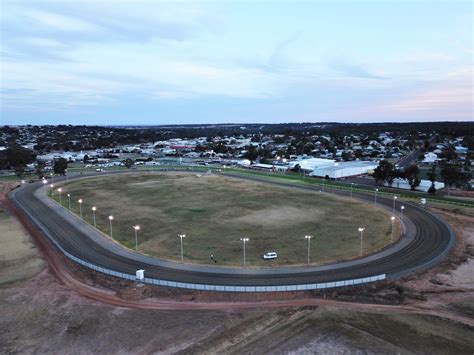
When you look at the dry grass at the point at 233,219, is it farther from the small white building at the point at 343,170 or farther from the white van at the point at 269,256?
the small white building at the point at 343,170


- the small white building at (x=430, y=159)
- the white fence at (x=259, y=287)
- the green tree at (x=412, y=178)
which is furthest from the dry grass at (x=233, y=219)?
the small white building at (x=430, y=159)

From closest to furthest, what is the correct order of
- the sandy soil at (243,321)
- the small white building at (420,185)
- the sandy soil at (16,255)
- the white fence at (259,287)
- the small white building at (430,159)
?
the sandy soil at (243,321), the white fence at (259,287), the sandy soil at (16,255), the small white building at (420,185), the small white building at (430,159)

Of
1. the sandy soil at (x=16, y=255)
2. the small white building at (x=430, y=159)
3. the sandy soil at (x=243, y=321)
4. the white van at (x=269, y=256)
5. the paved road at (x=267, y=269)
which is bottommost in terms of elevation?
the sandy soil at (x=16, y=255)

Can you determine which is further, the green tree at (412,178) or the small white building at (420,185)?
the small white building at (420,185)

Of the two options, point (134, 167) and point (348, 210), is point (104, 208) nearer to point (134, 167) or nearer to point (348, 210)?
point (348, 210)

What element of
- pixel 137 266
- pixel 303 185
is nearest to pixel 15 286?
pixel 137 266

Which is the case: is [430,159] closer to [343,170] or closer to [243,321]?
[343,170]
